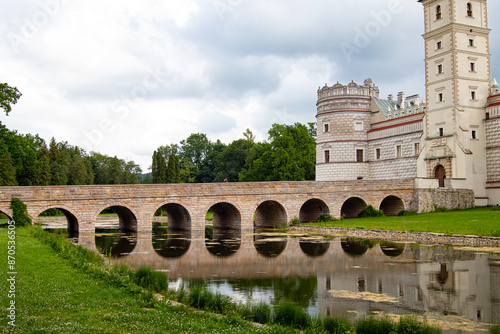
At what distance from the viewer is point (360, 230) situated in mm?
29672

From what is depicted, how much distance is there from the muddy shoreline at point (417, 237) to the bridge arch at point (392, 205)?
10.1 metres

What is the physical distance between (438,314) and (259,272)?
7377mm

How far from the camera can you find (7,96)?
34.4 meters

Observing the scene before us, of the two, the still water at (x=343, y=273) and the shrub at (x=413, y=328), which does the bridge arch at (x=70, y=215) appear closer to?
the still water at (x=343, y=273)

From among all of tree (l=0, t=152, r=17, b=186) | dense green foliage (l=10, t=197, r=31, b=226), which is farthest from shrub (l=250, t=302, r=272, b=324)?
tree (l=0, t=152, r=17, b=186)

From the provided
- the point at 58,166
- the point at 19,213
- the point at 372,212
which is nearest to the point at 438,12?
the point at 372,212

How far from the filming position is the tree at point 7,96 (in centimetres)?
3419

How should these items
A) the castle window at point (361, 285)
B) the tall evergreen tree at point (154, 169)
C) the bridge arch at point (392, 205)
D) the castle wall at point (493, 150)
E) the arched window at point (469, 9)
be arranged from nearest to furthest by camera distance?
the castle window at point (361, 285) → the castle wall at point (493, 150) → the bridge arch at point (392, 205) → the arched window at point (469, 9) → the tall evergreen tree at point (154, 169)

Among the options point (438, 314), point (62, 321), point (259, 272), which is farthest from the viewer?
point (259, 272)

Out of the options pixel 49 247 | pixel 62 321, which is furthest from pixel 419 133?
pixel 62 321

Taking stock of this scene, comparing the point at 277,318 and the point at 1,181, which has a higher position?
the point at 1,181

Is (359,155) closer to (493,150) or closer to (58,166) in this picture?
(493,150)

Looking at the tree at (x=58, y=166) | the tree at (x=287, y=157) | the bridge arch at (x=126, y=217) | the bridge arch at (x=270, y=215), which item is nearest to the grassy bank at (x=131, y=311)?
the bridge arch at (x=126, y=217)

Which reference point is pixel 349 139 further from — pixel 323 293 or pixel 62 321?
→ pixel 62 321
